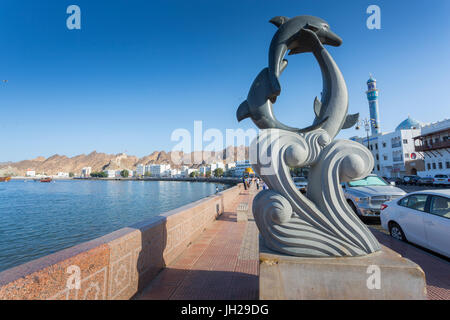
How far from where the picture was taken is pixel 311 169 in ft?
10.2

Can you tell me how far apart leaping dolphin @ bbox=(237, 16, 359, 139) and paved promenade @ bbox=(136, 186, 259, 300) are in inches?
94.7

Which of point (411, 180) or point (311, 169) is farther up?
point (311, 169)

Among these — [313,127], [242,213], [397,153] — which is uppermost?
[397,153]

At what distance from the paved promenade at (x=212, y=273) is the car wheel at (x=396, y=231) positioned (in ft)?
11.1

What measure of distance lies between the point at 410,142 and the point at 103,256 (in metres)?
49.2

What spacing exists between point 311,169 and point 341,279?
4.42 feet

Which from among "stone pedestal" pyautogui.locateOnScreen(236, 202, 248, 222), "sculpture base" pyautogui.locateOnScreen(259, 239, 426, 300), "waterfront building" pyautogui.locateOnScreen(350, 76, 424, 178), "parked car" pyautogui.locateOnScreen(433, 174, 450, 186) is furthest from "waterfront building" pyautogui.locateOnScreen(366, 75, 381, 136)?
"sculpture base" pyautogui.locateOnScreen(259, 239, 426, 300)

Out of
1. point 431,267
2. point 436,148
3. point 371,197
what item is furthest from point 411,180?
point 431,267

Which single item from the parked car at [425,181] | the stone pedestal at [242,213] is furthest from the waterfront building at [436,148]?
the stone pedestal at [242,213]

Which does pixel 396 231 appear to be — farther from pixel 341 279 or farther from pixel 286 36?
pixel 286 36

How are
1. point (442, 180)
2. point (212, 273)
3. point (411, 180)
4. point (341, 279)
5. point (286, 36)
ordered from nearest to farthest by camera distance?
1. point (341, 279)
2. point (286, 36)
3. point (212, 273)
4. point (442, 180)
5. point (411, 180)
